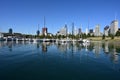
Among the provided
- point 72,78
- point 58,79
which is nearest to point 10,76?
point 58,79

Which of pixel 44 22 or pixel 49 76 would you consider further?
pixel 44 22

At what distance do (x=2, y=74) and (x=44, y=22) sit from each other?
129 m

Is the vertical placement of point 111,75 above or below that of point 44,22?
below

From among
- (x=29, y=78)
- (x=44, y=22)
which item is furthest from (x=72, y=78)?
(x=44, y=22)

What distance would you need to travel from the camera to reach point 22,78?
21500mm

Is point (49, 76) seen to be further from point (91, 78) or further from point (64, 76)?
point (91, 78)

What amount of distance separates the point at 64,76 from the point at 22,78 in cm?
543

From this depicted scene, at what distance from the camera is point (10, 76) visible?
2241cm

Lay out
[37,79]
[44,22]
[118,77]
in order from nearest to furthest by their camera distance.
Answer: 1. [37,79]
2. [118,77]
3. [44,22]

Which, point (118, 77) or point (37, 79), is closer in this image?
point (37, 79)

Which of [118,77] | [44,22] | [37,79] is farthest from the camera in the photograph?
[44,22]

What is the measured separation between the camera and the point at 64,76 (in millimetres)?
23156

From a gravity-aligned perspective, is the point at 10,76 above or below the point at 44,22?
below

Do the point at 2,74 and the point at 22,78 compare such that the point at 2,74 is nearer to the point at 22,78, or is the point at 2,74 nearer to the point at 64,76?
the point at 22,78
